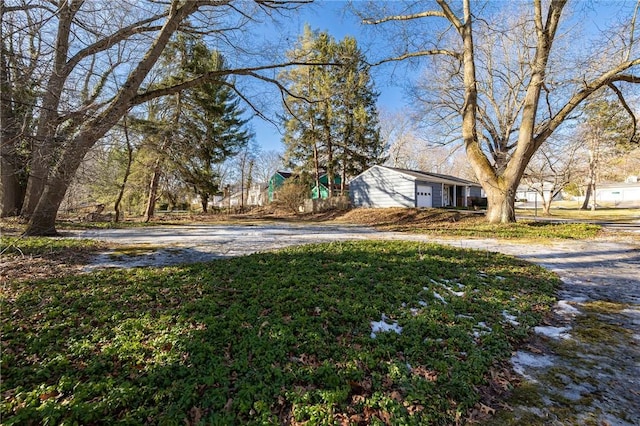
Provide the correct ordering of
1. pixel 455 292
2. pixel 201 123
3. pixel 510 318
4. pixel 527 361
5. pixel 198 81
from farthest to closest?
pixel 201 123, pixel 198 81, pixel 455 292, pixel 510 318, pixel 527 361

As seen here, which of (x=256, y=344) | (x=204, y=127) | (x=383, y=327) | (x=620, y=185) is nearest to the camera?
(x=256, y=344)

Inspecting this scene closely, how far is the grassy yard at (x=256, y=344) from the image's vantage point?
6.00 ft

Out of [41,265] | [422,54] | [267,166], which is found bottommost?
[41,265]

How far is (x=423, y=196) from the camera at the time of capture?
21.3 meters

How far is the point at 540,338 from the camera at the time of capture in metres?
2.92

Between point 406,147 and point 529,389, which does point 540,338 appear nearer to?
point 529,389

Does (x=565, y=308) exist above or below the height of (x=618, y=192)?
below

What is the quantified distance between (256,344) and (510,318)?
110 inches

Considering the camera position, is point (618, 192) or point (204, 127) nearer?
point (204, 127)

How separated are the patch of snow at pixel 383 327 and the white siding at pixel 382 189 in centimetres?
1821

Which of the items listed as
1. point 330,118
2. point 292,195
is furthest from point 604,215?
point 292,195

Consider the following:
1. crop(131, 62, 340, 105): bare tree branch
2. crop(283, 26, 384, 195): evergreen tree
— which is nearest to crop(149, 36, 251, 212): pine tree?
crop(131, 62, 340, 105): bare tree branch

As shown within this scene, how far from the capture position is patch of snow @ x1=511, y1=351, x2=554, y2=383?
2.45 metres

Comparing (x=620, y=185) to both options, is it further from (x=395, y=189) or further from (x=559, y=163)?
(x=395, y=189)
